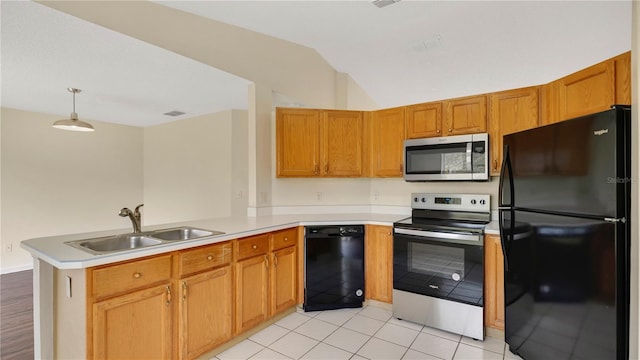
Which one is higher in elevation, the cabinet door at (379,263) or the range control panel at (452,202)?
the range control panel at (452,202)

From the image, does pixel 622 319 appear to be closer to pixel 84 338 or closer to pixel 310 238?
pixel 310 238

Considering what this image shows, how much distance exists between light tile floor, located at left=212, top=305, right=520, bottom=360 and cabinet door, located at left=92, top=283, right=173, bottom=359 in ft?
1.70

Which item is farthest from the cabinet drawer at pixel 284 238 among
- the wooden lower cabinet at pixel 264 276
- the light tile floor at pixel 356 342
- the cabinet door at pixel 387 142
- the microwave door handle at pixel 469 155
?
the microwave door handle at pixel 469 155

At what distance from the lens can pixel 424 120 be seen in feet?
9.81

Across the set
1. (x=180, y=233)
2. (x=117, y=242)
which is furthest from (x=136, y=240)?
(x=180, y=233)

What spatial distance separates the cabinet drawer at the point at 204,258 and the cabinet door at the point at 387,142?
5.92 feet

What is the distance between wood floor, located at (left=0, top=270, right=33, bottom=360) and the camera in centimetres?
229

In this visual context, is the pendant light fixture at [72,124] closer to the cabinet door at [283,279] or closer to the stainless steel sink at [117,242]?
the stainless steel sink at [117,242]

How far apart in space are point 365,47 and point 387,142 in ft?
3.53

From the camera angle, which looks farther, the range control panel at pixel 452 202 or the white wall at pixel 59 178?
the white wall at pixel 59 178

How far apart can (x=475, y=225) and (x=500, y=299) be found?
596 mm

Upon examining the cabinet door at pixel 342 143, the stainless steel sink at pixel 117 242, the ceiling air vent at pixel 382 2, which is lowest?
the stainless steel sink at pixel 117 242

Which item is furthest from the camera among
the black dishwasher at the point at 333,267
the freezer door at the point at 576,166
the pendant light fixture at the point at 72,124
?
the pendant light fixture at the point at 72,124

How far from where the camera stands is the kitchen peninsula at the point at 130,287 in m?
1.53
